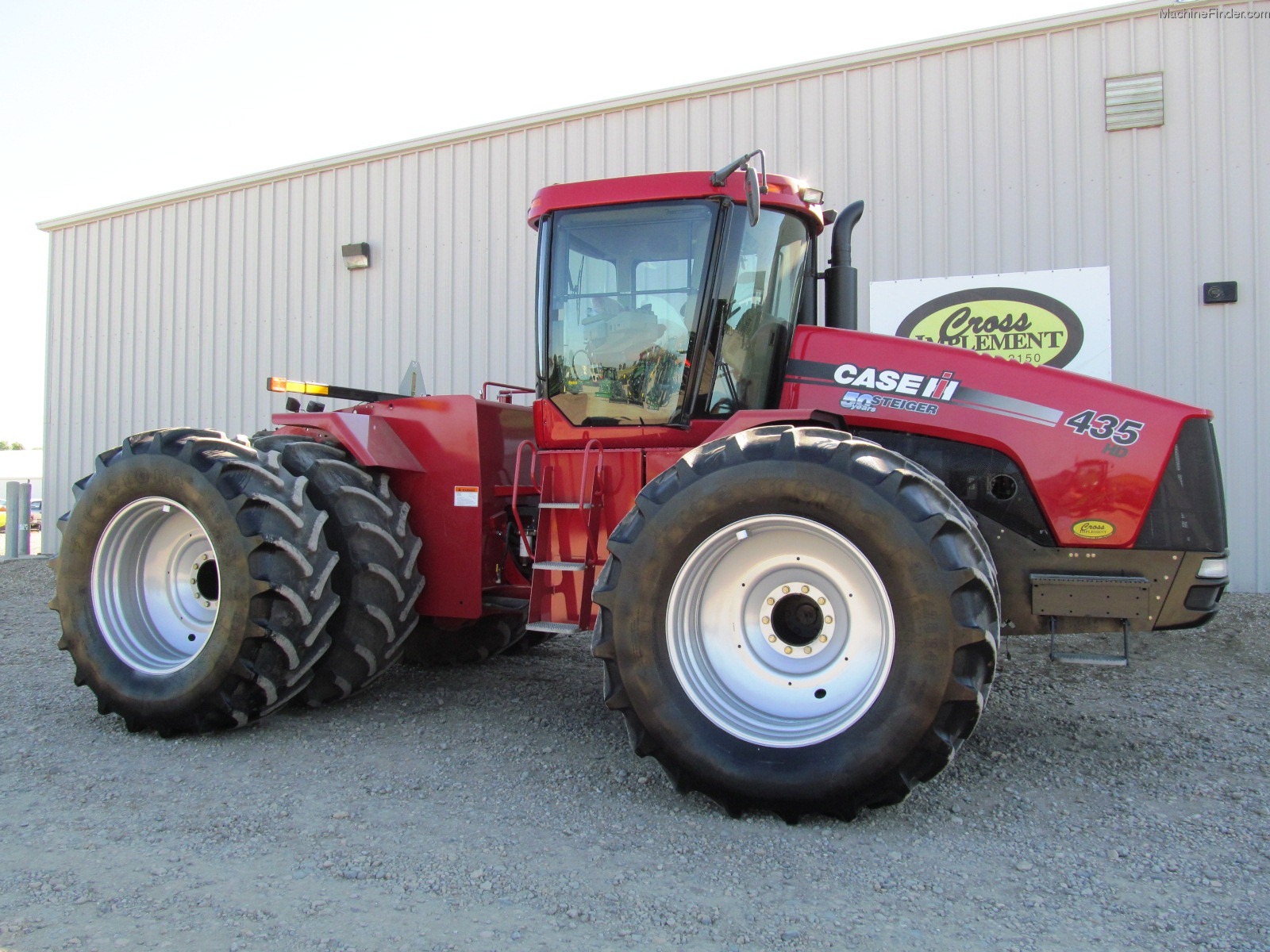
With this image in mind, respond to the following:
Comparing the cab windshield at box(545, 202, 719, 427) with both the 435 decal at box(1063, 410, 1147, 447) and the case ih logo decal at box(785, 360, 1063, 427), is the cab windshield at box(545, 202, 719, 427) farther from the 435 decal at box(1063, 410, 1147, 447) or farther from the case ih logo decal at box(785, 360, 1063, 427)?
the 435 decal at box(1063, 410, 1147, 447)

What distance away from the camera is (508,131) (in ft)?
33.3

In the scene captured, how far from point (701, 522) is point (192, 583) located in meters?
2.94

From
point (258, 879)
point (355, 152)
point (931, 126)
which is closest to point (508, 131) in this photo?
point (355, 152)

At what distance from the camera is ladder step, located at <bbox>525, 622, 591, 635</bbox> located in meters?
4.42

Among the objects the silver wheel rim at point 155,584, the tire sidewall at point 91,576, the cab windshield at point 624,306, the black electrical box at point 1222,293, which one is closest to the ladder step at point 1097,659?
the cab windshield at point 624,306

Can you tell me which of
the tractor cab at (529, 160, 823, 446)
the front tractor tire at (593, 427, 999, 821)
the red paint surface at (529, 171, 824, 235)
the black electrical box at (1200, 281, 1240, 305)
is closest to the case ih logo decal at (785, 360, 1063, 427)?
the tractor cab at (529, 160, 823, 446)

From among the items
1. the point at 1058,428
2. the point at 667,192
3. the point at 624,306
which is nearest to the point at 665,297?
the point at 624,306

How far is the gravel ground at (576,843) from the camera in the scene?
2.64 meters

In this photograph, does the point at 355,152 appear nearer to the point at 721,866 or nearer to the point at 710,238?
the point at 710,238

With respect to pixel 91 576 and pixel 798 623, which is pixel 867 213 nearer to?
pixel 798 623

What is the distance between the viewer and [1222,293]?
770 cm

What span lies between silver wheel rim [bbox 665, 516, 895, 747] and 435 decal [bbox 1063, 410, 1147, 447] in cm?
119

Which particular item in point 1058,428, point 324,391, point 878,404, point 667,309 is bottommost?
point 1058,428

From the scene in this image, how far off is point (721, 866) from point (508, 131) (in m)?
8.78
